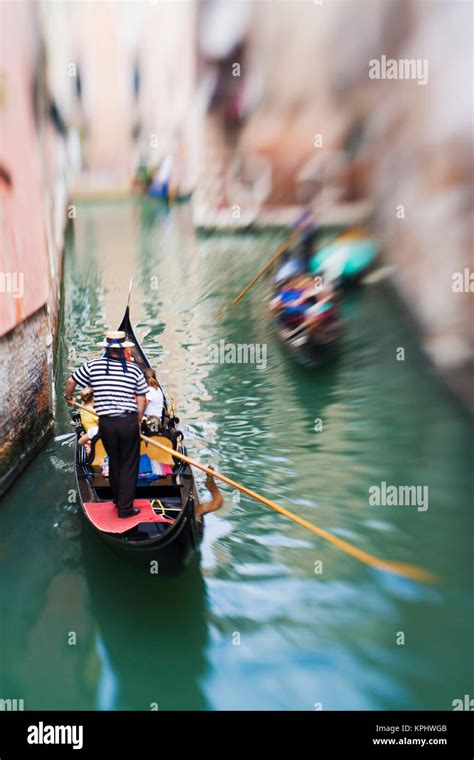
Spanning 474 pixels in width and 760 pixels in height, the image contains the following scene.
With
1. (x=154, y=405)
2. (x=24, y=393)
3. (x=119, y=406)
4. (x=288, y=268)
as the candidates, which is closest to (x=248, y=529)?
(x=154, y=405)

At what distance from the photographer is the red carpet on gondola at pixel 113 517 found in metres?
2.21

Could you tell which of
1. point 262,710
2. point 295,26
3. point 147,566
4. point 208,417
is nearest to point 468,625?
point 262,710

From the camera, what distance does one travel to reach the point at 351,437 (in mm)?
3221

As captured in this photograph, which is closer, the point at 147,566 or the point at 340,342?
the point at 147,566

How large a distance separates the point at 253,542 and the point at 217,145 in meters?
2.05

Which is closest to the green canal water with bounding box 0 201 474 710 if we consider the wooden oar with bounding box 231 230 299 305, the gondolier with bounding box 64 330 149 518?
the wooden oar with bounding box 231 230 299 305

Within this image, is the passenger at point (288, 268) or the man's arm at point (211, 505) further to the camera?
the passenger at point (288, 268)

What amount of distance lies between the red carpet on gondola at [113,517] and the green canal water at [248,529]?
22 cm

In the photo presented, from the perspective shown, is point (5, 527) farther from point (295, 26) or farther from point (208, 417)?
point (295, 26)

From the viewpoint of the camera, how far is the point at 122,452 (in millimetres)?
2244

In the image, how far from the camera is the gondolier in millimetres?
2174

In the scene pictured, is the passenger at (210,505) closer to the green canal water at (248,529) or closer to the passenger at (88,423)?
the green canal water at (248,529)

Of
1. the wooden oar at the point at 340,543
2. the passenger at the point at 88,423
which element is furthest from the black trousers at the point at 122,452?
the passenger at the point at 88,423

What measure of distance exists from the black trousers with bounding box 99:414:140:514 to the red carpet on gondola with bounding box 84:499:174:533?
0.04 metres
